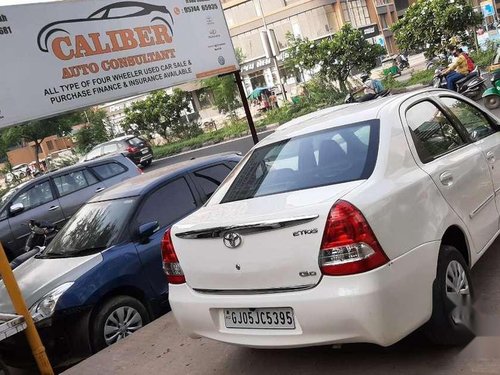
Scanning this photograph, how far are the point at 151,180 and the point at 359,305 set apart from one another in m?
3.35

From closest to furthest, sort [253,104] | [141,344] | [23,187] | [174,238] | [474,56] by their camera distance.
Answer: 1. [174,238]
2. [141,344]
3. [23,187]
4. [474,56]
5. [253,104]

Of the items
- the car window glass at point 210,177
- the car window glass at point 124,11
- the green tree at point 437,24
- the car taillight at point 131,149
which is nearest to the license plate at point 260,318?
the car window glass at point 210,177

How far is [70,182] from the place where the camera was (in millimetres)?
10719

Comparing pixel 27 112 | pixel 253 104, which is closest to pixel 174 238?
pixel 27 112

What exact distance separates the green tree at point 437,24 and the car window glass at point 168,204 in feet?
58.9

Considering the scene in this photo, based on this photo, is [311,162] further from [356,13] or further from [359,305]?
[356,13]

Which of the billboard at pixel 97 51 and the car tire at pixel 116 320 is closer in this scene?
the car tire at pixel 116 320

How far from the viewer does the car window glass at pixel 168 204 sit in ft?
17.0

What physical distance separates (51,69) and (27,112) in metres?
0.50

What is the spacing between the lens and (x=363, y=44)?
Result: 2339 cm

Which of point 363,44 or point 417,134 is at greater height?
point 363,44

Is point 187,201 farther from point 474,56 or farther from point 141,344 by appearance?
point 474,56

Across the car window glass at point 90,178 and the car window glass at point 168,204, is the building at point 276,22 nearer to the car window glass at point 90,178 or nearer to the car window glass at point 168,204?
the car window glass at point 90,178

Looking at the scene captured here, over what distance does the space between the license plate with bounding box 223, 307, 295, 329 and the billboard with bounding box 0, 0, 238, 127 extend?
314 centimetres
